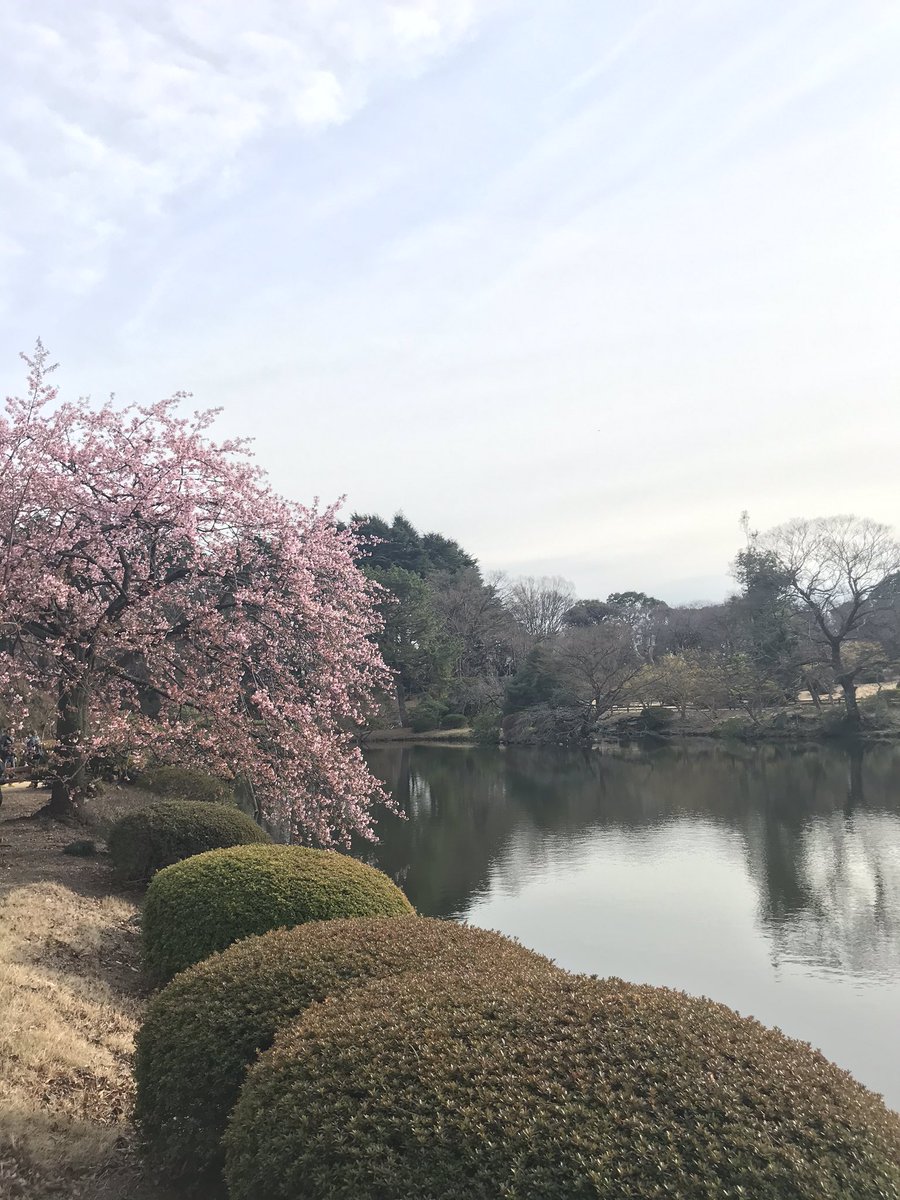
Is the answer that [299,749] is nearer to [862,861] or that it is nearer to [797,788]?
[862,861]

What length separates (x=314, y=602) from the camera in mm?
9172

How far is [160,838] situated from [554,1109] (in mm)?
6509

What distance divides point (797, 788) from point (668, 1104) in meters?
22.6

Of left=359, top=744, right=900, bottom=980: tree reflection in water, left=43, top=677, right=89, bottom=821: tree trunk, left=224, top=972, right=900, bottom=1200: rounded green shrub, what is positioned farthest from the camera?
left=359, top=744, right=900, bottom=980: tree reflection in water

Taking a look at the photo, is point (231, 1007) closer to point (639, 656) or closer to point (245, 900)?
point (245, 900)

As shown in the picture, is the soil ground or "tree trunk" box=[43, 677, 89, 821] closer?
the soil ground

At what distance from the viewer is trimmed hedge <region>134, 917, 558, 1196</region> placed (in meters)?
3.01

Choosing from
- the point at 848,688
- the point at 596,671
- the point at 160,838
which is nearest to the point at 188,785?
the point at 160,838

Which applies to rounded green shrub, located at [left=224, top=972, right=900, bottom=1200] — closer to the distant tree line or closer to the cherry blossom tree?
the cherry blossom tree

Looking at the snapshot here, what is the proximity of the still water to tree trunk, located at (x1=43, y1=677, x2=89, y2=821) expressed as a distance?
5.47 meters

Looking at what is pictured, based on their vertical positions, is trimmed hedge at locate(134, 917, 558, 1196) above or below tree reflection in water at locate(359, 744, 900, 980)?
above

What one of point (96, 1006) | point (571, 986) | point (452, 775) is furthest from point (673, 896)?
point (452, 775)

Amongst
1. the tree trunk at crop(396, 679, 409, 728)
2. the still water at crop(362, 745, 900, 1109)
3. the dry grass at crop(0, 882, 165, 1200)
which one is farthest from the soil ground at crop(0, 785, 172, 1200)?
the tree trunk at crop(396, 679, 409, 728)

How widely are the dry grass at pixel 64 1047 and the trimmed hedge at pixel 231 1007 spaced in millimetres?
304
